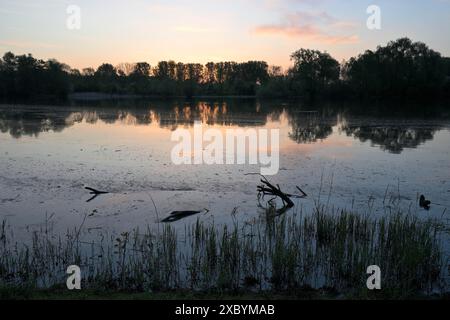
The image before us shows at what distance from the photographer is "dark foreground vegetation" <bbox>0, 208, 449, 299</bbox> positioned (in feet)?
21.8

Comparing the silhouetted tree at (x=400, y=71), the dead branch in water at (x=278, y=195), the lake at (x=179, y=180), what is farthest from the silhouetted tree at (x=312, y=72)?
the dead branch in water at (x=278, y=195)

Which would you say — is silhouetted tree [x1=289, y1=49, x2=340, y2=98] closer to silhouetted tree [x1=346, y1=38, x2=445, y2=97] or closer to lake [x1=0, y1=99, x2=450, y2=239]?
silhouetted tree [x1=346, y1=38, x2=445, y2=97]

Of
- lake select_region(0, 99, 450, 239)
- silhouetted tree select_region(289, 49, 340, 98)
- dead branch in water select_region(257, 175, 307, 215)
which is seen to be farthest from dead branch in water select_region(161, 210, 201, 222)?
silhouetted tree select_region(289, 49, 340, 98)

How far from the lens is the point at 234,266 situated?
25.0 ft

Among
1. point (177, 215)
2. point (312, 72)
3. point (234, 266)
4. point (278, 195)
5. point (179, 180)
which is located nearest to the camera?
point (234, 266)

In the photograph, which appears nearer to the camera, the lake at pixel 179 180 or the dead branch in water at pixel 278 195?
the lake at pixel 179 180

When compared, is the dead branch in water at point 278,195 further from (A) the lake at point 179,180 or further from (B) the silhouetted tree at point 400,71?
(B) the silhouetted tree at point 400,71

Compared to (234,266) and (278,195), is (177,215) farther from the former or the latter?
(234,266)

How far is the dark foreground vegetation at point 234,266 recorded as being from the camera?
21.8ft

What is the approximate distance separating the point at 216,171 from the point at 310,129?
17.2 meters

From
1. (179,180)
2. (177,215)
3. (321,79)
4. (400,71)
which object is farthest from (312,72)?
(177,215)

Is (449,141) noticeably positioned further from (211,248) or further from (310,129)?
(211,248)

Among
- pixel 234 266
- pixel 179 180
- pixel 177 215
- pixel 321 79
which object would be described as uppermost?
pixel 321 79
